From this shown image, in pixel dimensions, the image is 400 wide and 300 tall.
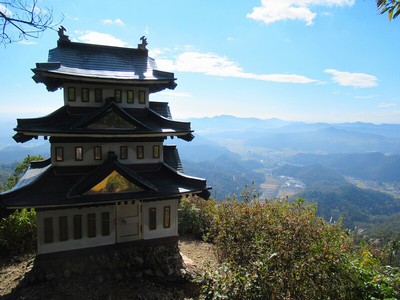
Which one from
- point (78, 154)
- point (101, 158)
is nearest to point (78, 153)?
point (78, 154)

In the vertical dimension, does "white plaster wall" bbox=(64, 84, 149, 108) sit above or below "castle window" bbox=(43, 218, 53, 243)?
above

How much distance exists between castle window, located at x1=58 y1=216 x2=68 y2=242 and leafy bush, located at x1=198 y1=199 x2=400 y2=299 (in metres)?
5.22

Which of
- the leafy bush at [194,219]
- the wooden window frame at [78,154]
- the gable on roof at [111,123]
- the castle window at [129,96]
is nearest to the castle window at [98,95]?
the castle window at [129,96]

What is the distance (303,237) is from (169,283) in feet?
18.7

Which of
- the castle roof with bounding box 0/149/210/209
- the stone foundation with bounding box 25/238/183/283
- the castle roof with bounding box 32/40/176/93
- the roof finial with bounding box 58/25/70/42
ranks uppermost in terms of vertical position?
the roof finial with bounding box 58/25/70/42

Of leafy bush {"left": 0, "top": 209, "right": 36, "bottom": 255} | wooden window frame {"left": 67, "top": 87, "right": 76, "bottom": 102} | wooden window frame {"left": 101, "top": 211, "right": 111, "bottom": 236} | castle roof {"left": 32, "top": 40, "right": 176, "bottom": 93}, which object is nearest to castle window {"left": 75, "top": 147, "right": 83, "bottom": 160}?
wooden window frame {"left": 67, "top": 87, "right": 76, "bottom": 102}

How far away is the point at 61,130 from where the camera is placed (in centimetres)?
956

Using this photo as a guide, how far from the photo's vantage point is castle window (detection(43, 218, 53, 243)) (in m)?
9.90

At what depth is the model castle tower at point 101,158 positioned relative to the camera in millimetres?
9781

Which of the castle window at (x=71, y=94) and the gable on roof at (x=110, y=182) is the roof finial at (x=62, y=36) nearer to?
the castle window at (x=71, y=94)

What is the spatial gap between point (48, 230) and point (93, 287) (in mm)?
2542

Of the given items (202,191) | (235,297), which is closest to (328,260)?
(235,297)

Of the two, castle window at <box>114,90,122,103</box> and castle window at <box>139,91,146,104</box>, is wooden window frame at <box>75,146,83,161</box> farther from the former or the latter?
castle window at <box>139,91,146,104</box>

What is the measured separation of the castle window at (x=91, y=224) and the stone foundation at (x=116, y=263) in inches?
22.6
